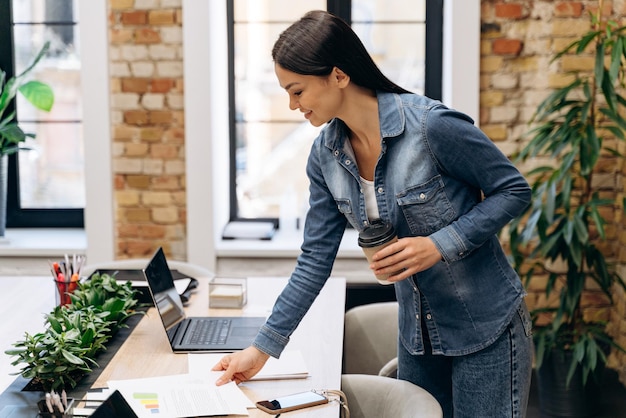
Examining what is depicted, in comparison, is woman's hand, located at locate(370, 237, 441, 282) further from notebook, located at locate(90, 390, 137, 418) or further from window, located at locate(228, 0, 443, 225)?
window, located at locate(228, 0, 443, 225)

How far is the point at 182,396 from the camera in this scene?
199 centimetres

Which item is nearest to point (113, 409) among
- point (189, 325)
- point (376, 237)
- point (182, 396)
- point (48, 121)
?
point (182, 396)

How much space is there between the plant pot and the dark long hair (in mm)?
2247

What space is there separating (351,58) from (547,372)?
7.59 ft

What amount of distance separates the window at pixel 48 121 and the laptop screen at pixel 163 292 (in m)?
2.13

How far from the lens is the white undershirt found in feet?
6.84

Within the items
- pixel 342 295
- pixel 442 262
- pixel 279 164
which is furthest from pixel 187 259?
pixel 442 262

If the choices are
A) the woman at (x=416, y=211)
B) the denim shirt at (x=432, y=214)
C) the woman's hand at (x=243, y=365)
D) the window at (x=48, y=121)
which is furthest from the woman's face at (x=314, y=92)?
the window at (x=48, y=121)

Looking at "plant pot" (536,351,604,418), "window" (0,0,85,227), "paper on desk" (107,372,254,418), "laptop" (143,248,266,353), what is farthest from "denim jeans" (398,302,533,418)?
"window" (0,0,85,227)

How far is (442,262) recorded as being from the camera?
79.1 inches

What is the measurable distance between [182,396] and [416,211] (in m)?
0.68

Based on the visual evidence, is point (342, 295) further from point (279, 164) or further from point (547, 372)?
point (279, 164)

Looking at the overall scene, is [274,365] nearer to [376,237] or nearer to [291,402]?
[291,402]

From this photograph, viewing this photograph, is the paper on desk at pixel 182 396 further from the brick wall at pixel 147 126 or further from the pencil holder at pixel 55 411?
the brick wall at pixel 147 126
